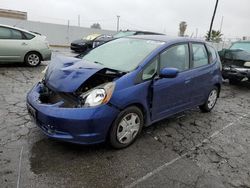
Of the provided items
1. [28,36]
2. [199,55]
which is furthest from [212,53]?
[28,36]

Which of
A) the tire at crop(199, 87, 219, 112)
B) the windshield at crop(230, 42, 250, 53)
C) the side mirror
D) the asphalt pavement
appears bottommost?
the asphalt pavement

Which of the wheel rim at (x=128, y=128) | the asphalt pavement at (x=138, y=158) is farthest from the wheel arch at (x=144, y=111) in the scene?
the asphalt pavement at (x=138, y=158)

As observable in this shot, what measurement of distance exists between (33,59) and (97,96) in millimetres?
6782

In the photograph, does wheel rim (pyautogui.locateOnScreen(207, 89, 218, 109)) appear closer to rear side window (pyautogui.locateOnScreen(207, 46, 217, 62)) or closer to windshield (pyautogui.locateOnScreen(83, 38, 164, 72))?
rear side window (pyautogui.locateOnScreen(207, 46, 217, 62))

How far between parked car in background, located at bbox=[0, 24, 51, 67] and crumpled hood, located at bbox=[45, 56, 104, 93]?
5.36m

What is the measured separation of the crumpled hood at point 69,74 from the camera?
3.52 metres

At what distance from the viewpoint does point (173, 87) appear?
4.32 metres

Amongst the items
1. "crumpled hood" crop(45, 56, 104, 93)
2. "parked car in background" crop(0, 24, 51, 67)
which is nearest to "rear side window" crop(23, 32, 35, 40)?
"parked car in background" crop(0, 24, 51, 67)

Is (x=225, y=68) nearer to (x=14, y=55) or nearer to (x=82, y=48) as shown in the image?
(x=14, y=55)

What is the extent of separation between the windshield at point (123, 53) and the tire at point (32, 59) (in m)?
5.07

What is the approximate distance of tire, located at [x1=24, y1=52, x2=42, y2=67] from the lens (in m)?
9.21

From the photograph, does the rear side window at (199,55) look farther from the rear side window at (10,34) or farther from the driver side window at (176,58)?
the rear side window at (10,34)

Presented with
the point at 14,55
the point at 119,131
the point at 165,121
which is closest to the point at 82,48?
the point at 14,55

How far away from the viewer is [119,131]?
368 cm
